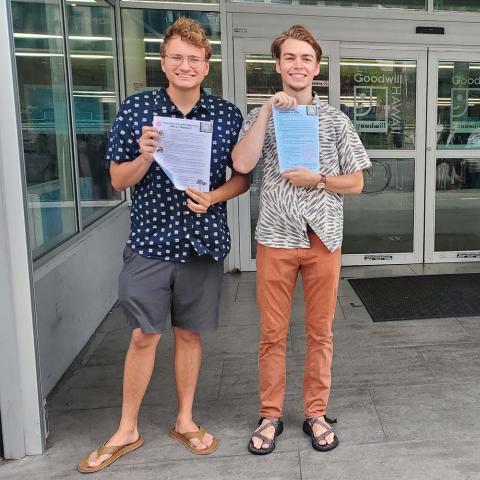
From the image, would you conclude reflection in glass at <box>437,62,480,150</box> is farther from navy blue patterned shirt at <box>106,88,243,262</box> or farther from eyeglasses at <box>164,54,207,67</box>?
eyeglasses at <box>164,54,207,67</box>

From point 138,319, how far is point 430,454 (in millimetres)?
1365

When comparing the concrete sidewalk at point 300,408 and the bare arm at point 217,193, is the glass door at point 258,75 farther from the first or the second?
the bare arm at point 217,193

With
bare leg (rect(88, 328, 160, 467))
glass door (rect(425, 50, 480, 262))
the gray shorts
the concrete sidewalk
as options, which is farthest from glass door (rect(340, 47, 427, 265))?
bare leg (rect(88, 328, 160, 467))

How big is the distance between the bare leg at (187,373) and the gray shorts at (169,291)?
9 cm

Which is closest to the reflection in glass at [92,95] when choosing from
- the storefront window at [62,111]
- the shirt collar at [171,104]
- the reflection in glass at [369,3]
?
the storefront window at [62,111]

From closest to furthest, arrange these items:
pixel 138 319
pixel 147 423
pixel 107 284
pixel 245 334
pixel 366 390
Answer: pixel 138 319 → pixel 147 423 → pixel 366 390 → pixel 245 334 → pixel 107 284

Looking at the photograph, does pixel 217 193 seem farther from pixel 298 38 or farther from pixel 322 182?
pixel 298 38

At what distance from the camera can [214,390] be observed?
2.97 meters

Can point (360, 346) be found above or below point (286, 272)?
below

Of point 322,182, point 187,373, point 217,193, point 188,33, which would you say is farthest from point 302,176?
point 187,373

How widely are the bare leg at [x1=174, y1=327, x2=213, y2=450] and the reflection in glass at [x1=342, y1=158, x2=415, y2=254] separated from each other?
3.49 m

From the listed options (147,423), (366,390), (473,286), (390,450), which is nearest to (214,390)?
(147,423)

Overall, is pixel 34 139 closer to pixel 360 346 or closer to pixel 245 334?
pixel 245 334

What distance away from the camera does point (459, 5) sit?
5.31 metres
